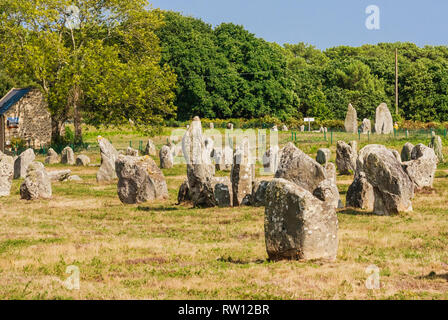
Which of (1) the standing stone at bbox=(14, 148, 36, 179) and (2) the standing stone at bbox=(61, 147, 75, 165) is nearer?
(1) the standing stone at bbox=(14, 148, 36, 179)

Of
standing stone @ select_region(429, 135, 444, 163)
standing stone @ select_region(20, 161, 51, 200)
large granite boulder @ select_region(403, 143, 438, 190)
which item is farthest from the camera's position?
standing stone @ select_region(429, 135, 444, 163)

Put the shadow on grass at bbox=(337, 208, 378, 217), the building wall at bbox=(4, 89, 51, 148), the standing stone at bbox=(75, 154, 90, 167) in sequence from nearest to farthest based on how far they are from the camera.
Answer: the shadow on grass at bbox=(337, 208, 378, 217)
the standing stone at bbox=(75, 154, 90, 167)
the building wall at bbox=(4, 89, 51, 148)

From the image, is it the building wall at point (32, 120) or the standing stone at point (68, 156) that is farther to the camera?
the building wall at point (32, 120)

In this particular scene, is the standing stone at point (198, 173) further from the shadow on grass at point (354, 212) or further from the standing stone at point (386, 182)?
the standing stone at point (386, 182)

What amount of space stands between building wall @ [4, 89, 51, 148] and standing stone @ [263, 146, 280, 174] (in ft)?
84.2

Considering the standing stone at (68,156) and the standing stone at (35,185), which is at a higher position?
the standing stone at (68,156)

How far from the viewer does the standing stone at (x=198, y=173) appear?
2253 centimetres

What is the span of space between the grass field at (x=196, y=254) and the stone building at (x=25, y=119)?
103 ft

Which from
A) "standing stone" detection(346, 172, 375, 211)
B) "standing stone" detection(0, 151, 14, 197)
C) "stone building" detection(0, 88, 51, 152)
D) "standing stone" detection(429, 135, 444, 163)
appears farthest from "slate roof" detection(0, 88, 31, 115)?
"standing stone" detection(346, 172, 375, 211)

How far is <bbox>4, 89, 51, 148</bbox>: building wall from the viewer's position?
5329cm

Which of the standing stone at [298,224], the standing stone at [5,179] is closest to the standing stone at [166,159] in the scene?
the standing stone at [5,179]

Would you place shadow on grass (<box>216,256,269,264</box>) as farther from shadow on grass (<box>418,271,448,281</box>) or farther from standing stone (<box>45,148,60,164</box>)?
standing stone (<box>45,148,60,164</box>)

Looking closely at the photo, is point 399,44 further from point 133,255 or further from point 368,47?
point 133,255

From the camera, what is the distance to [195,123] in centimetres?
2509
